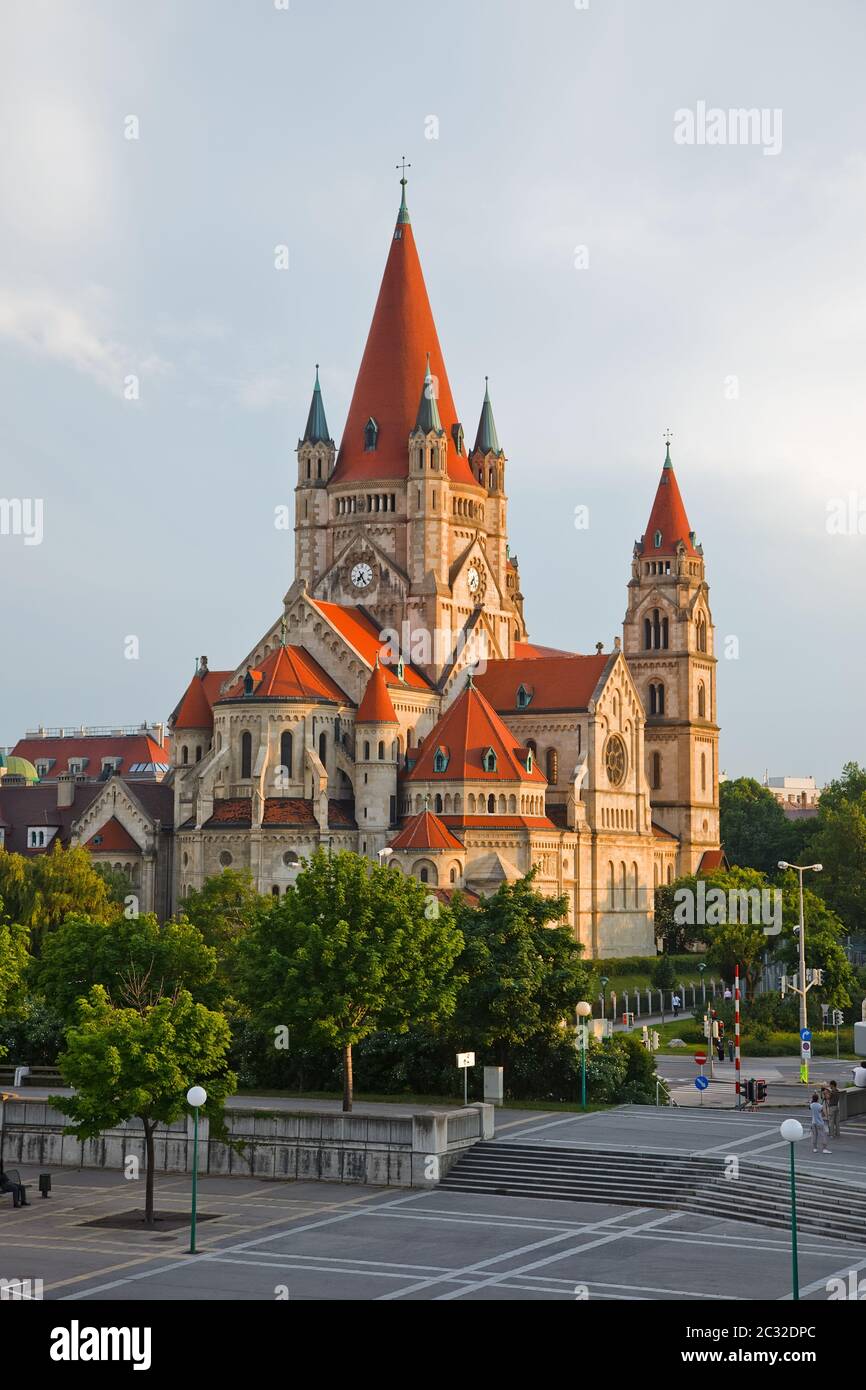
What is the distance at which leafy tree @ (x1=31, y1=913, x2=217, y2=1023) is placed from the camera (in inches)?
1980

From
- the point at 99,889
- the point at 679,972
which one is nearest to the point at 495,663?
the point at 679,972

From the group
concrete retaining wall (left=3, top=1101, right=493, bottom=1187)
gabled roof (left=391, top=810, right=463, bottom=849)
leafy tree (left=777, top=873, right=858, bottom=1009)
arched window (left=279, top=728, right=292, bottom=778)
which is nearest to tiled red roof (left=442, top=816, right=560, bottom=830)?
gabled roof (left=391, top=810, right=463, bottom=849)

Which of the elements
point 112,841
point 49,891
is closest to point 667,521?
point 112,841

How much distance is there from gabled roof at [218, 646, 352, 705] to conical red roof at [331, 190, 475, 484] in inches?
565

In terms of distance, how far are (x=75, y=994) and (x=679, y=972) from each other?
53.1m

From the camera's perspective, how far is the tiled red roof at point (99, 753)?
13950cm

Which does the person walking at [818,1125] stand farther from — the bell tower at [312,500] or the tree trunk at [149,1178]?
the bell tower at [312,500]

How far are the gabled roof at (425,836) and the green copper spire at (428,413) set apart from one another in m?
25.1

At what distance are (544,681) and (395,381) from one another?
65.2 feet

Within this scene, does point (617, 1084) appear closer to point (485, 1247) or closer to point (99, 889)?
point (485, 1247)

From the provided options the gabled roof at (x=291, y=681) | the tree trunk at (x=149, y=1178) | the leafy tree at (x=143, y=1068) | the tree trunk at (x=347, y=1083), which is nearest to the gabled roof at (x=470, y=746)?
the gabled roof at (x=291, y=681)

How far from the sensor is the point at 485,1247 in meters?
35.1

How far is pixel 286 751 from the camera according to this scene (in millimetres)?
95188

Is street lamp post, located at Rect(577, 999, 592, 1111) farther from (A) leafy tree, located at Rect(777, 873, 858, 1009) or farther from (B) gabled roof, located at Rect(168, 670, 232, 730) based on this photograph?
(B) gabled roof, located at Rect(168, 670, 232, 730)
